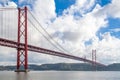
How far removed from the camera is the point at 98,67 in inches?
6245

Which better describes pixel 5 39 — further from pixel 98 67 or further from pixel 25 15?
pixel 98 67

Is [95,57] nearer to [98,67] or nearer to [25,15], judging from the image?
[98,67]

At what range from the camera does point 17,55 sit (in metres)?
58.9

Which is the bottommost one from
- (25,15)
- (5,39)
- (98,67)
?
(98,67)

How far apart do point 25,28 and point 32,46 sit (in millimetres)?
5729

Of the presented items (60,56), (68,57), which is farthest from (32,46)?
(68,57)

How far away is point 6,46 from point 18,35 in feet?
11.1

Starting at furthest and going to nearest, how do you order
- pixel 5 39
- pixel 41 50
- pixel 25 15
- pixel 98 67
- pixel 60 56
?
pixel 98 67 < pixel 60 56 < pixel 41 50 < pixel 25 15 < pixel 5 39

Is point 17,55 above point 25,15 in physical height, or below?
below

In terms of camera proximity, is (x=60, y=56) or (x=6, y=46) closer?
(x=6, y=46)

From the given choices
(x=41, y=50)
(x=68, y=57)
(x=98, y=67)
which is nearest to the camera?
(x=41, y=50)

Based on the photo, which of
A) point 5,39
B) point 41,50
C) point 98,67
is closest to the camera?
point 5,39

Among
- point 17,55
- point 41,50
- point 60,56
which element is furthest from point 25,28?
point 60,56

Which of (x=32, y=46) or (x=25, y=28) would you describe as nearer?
(x=25, y=28)
